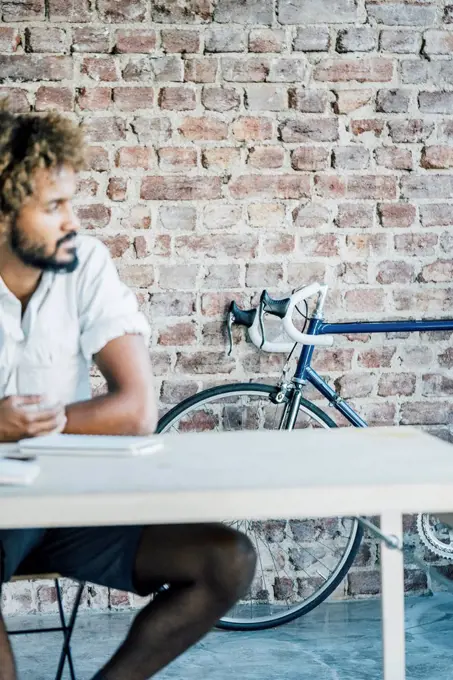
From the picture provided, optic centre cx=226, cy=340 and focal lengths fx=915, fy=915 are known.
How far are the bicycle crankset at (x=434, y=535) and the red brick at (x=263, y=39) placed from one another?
1.65 meters

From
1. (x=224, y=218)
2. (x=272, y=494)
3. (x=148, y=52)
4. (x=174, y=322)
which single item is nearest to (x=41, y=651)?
(x=174, y=322)

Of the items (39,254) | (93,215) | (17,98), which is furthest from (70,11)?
(39,254)

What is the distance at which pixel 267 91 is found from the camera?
9.96 feet

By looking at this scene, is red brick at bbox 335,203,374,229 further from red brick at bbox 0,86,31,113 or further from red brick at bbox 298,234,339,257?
red brick at bbox 0,86,31,113

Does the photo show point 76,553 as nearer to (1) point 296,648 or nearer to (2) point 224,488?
(2) point 224,488

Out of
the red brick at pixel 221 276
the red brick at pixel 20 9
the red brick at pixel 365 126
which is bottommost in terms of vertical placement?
the red brick at pixel 221 276

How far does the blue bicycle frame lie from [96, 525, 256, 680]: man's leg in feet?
4.48

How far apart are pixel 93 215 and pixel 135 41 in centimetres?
58

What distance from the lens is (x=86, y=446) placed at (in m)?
1.56

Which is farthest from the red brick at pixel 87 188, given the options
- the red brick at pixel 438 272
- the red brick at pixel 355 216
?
the red brick at pixel 438 272

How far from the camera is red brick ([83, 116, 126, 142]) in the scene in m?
2.98

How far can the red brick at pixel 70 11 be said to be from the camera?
116 inches

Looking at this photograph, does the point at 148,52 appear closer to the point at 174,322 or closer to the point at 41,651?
the point at 174,322

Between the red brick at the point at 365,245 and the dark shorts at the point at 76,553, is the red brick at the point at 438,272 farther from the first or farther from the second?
the dark shorts at the point at 76,553
